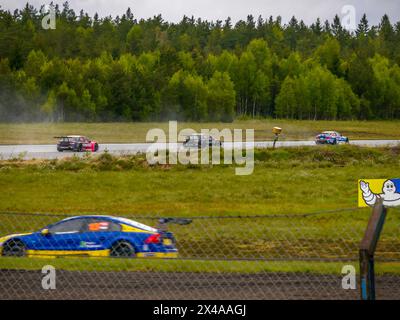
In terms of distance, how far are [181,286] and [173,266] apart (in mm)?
1698

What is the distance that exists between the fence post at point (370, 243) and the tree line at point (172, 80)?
70672 millimetres

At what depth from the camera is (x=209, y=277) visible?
11.1 meters

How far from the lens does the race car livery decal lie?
60.1ft

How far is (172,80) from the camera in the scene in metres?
92.6

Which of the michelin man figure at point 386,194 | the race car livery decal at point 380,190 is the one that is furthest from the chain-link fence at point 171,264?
the race car livery decal at point 380,190

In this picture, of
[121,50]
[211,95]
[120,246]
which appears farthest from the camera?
[121,50]

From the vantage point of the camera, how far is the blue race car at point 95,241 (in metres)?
12.2

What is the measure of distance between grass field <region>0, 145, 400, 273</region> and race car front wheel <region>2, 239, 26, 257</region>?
2.77 feet

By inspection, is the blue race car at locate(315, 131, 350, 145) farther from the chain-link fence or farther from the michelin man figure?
the chain-link fence
